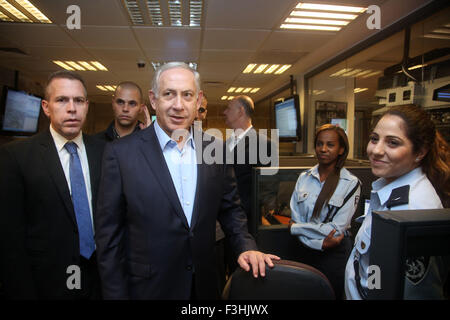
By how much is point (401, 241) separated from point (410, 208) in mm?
491

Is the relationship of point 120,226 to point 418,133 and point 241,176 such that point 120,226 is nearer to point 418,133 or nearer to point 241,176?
point 418,133

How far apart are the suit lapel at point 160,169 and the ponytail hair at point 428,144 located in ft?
3.13

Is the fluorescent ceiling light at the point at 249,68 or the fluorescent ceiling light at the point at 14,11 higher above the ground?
the fluorescent ceiling light at the point at 249,68

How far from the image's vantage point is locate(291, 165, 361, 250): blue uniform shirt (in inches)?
70.6

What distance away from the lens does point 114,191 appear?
40.7 inches

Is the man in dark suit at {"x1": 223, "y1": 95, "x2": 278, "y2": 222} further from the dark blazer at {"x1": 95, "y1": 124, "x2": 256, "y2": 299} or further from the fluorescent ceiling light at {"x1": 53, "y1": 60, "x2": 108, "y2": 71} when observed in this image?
the fluorescent ceiling light at {"x1": 53, "y1": 60, "x2": 108, "y2": 71}

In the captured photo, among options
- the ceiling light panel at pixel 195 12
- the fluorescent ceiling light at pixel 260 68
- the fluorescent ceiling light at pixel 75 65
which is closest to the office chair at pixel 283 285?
the ceiling light panel at pixel 195 12

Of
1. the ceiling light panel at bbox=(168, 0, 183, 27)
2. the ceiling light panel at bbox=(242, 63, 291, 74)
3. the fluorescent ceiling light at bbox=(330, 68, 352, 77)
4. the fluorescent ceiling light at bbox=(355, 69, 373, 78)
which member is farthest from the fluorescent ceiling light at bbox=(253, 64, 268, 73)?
the ceiling light panel at bbox=(168, 0, 183, 27)

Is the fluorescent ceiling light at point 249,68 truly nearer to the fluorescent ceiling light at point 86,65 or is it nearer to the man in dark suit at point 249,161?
the man in dark suit at point 249,161

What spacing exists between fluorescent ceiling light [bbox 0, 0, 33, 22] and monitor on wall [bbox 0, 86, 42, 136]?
1.87 m

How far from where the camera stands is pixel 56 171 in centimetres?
123

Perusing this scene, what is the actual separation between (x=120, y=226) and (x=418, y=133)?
1.24 meters

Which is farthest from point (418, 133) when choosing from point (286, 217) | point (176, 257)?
point (286, 217)

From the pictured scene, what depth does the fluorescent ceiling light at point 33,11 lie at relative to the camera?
2.59 metres
